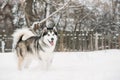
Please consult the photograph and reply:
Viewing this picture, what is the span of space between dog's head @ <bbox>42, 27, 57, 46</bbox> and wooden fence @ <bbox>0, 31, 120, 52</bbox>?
12cm

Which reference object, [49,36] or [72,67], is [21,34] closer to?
[49,36]

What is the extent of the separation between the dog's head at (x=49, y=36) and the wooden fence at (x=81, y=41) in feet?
0.40

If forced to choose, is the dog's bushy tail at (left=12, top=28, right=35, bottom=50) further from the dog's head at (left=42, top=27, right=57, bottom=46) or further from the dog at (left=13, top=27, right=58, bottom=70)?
the dog's head at (left=42, top=27, right=57, bottom=46)

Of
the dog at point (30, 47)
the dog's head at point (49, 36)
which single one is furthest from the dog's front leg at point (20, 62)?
the dog's head at point (49, 36)

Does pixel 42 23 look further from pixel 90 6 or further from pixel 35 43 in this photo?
pixel 90 6

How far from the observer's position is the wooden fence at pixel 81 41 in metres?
1.78

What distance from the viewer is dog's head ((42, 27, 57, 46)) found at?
5.39 ft

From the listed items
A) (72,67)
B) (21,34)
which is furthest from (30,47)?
(72,67)

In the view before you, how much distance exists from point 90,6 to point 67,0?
14 cm

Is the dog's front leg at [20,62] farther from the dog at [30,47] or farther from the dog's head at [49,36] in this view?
the dog's head at [49,36]

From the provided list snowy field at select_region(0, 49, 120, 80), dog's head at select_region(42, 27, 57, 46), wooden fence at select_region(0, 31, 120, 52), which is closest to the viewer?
snowy field at select_region(0, 49, 120, 80)

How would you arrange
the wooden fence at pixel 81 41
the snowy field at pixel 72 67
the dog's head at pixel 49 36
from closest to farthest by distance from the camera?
the snowy field at pixel 72 67
the dog's head at pixel 49 36
the wooden fence at pixel 81 41

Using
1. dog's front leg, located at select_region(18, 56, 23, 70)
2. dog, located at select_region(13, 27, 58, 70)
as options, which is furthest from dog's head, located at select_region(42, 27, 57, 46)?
dog's front leg, located at select_region(18, 56, 23, 70)

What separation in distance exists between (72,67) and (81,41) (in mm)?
294
